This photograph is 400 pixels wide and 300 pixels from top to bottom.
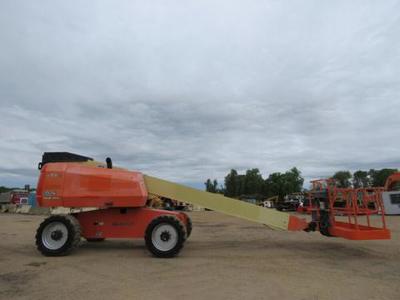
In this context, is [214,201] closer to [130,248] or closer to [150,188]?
[150,188]

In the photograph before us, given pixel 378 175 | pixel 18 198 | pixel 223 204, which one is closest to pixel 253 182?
pixel 378 175

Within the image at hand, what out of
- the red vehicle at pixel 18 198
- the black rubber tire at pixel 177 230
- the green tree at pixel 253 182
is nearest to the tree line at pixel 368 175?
the green tree at pixel 253 182

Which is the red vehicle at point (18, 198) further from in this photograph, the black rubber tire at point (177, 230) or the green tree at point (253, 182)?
the green tree at point (253, 182)

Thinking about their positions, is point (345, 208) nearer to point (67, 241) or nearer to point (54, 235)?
point (67, 241)

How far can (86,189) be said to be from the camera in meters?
9.55

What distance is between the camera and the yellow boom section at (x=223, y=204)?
1013cm

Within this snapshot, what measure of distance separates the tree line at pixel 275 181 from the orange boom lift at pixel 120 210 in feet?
238

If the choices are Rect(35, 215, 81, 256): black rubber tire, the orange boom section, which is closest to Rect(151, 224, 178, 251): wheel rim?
the orange boom section

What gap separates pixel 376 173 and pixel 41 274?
10828cm

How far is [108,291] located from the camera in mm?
6016

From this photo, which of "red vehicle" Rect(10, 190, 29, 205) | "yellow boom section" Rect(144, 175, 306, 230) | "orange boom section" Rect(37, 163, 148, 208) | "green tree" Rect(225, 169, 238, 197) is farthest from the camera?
"green tree" Rect(225, 169, 238, 197)

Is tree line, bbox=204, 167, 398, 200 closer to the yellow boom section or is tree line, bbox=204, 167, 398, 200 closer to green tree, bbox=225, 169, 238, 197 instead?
green tree, bbox=225, 169, 238, 197

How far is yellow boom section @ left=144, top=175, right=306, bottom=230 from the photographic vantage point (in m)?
10.1

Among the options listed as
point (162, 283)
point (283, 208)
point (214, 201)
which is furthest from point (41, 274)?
point (283, 208)
